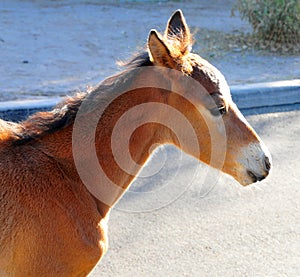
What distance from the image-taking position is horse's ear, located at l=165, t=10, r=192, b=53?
3105 mm

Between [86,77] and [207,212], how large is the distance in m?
3.34

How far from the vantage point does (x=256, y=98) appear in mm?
7230

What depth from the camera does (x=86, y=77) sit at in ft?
25.5

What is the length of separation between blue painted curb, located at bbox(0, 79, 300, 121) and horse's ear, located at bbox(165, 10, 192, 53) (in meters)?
3.23

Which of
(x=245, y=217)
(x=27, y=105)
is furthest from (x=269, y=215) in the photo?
(x=27, y=105)

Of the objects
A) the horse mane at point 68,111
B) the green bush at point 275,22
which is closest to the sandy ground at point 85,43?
the green bush at point 275,22


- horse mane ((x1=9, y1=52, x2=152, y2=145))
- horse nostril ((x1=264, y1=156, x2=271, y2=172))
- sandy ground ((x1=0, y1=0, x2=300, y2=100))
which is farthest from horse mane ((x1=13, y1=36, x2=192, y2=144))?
sandy ground ((x1=0, y1=0, x2=300, y2=100))

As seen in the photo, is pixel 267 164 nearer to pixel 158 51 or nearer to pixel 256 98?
pixel 158 51

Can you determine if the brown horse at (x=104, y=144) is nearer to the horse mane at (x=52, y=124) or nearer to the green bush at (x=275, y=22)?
the horse mane at (x=52, y=124)

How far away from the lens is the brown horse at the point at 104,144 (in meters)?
2.87

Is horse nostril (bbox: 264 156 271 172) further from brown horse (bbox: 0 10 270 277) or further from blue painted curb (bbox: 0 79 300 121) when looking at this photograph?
blue painted curb (bbox: 0 79 300 121)

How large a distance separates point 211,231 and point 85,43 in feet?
18.6

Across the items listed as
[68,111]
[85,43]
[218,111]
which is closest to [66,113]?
[68,111]

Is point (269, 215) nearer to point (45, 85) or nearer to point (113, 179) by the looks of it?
point (113, 179)
